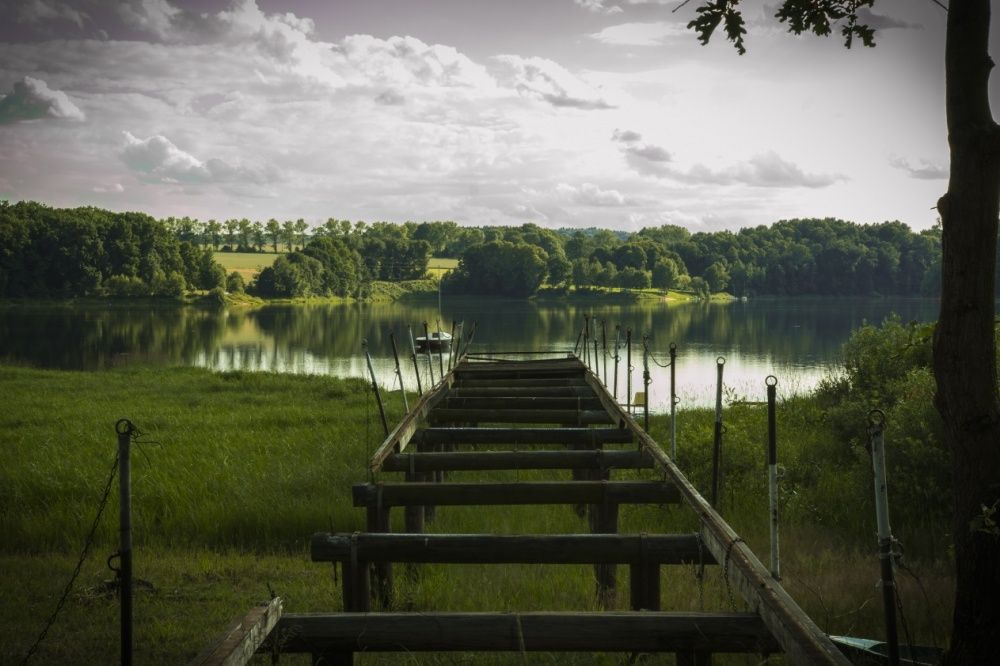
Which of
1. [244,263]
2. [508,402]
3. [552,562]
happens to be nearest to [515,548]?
[552,562]

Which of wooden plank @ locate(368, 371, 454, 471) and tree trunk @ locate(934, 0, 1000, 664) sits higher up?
tree trunk @ locate(934, 0, 1000, 664)

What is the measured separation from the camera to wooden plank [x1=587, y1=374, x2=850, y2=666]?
4.15 meters

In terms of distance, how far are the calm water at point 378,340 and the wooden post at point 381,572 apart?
71.8ft

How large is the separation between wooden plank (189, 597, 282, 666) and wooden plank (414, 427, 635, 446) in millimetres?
6288

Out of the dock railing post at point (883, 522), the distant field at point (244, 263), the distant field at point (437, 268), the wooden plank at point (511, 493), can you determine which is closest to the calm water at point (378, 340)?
the wooden plank at point (511, 493)

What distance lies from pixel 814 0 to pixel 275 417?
62.2 ft

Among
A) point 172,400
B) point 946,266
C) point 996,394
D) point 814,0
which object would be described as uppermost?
point 814,0

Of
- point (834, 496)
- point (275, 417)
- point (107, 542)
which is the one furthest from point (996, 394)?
point (275, 417)

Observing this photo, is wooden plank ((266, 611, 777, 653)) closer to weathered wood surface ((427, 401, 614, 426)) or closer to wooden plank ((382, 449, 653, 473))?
wooden plank ((382, 449, 653, 473))

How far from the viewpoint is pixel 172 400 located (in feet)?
89.9

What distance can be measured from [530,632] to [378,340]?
6299cm

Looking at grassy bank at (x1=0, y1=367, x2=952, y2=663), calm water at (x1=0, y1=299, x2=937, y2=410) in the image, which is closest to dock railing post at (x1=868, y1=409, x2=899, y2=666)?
grassy bank at (x1=0, y1=367, x2=952, y2=663)

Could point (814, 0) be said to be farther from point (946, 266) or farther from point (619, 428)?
point (619, 428)

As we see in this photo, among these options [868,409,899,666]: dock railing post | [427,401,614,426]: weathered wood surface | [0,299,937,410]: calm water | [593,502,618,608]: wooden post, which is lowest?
[0,299,937,410]: calm water
